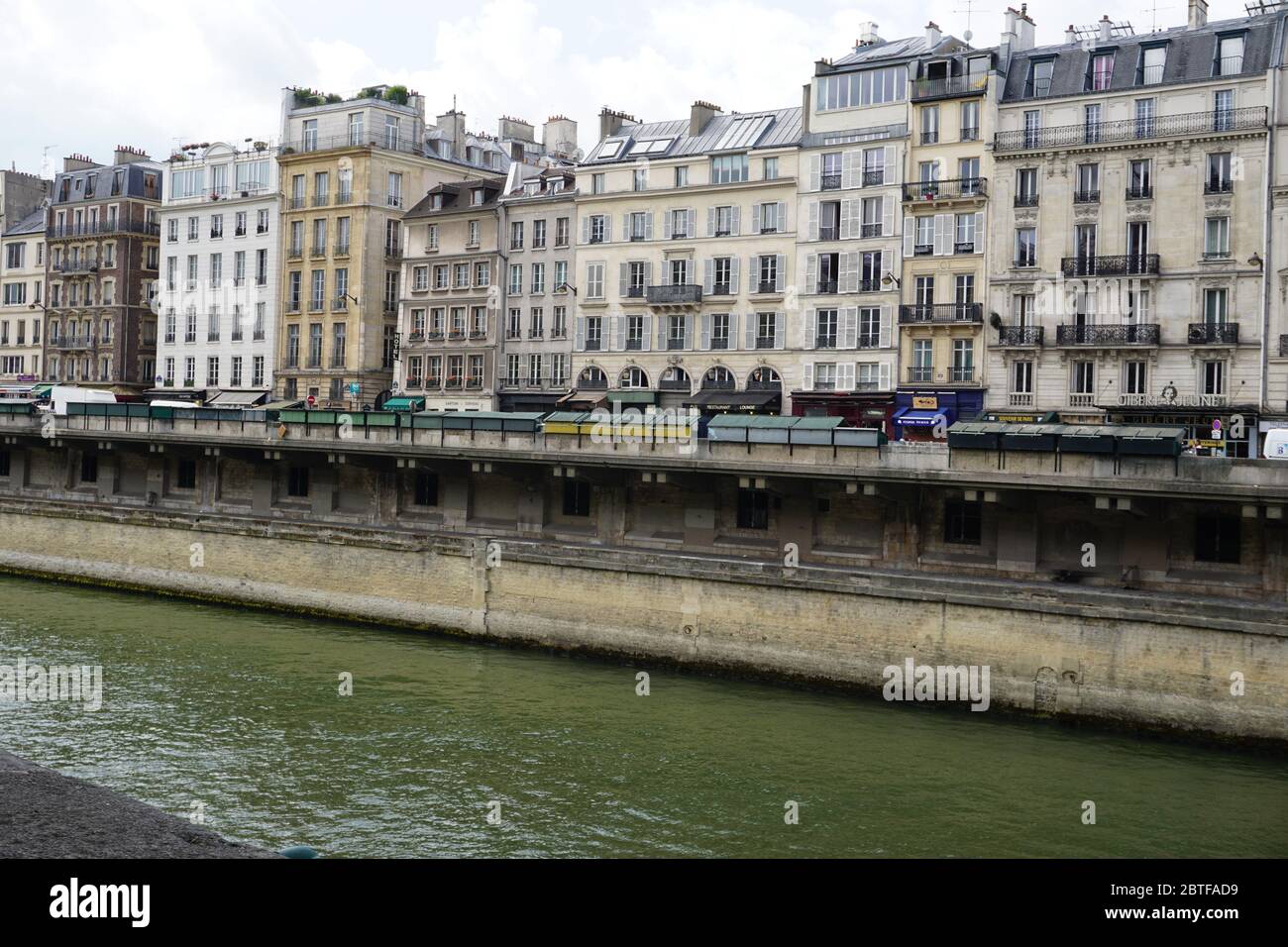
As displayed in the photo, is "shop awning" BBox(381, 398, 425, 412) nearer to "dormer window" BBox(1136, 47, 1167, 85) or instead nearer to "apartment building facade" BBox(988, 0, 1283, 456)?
"apartment building facade" BBox(988, 0, 1283, 456)

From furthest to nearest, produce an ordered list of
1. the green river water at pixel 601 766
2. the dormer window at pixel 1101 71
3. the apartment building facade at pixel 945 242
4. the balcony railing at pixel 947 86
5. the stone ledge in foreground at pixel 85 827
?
the balcony railing at pixel 947 86, the apartment building facade at pixel 945 242, the dormer window at pixel 1101 71, the green river water at pixel 601 766, the stone ledge in foreground at pixel 85 827

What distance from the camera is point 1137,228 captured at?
50.5 m

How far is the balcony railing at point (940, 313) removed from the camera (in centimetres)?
5384

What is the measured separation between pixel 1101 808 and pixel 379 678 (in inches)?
680

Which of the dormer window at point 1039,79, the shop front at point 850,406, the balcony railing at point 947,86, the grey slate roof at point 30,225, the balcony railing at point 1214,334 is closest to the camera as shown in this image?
the balcony railing at point 1214,334

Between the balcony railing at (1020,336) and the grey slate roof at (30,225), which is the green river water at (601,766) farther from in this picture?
the grey slate roof at (30,225)

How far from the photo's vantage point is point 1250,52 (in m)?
49.5

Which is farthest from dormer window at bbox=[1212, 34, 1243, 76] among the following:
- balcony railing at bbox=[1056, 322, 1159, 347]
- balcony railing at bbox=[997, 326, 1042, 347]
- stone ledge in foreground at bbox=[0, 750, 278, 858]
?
stone ledge in foreground at bbox=[0, 750, 278, 858]

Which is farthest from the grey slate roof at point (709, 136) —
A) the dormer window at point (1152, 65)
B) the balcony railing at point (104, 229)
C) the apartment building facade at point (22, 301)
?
the apartment building facade at point (22, 301)

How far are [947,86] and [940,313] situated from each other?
9.22 meters

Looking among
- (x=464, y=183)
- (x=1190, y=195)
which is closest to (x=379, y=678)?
(x=1190, y=195)

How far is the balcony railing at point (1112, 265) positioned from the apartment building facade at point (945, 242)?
3.60 metres

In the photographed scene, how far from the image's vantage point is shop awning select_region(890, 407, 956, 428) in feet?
178
